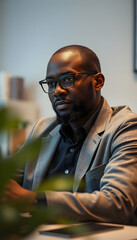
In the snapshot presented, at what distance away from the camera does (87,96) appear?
1.63 meters

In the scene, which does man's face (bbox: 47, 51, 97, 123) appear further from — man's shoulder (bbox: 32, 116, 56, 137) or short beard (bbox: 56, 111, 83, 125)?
man's shoulder (bbox: 32, 116, 56, 137)

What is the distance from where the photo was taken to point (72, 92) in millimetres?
1592

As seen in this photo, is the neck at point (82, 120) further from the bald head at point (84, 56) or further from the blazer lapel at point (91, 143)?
the bald head at point (84, 56)

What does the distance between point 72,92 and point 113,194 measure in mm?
528

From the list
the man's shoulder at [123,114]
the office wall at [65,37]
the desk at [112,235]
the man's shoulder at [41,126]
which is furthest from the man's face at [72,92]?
the office wall at [65,37]

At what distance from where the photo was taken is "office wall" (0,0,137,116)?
104 inches

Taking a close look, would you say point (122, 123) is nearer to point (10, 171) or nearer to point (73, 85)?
point (73, 85)

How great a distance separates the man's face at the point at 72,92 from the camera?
62.4 inches

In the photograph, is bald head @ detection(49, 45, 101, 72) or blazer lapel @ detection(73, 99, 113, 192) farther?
bald head @ detection(49, 45, 101, 72)

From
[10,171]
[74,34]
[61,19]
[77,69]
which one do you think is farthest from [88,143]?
[61,19]

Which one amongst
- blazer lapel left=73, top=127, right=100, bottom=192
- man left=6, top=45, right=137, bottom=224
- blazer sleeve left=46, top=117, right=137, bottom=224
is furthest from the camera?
blazer lapel left=73, top=127, right=100, bottom=192

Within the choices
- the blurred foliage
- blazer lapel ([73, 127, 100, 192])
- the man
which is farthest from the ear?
the blurred foliage

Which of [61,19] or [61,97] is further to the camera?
[61,19]

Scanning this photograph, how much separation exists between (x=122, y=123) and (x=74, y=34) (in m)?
1.65
